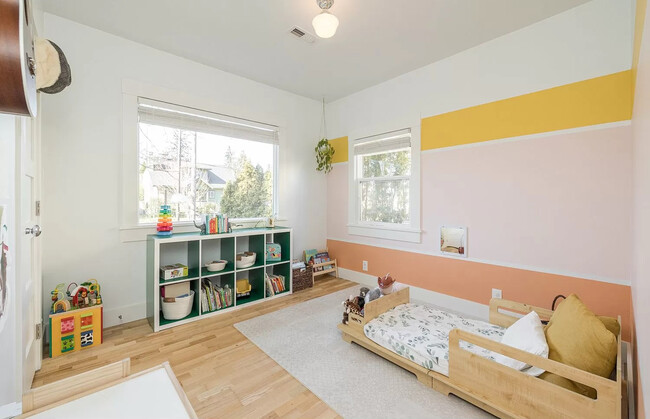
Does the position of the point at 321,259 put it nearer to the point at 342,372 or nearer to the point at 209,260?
the point at 209,260

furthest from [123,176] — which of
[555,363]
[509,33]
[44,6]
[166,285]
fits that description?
[509,33]

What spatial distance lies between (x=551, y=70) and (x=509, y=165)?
83 cm

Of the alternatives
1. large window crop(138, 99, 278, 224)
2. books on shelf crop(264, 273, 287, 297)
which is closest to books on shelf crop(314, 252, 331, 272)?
books on shelf crop(264, 273, 287, 297)

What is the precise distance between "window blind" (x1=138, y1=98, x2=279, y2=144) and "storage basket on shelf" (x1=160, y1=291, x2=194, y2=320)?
1.79 meters

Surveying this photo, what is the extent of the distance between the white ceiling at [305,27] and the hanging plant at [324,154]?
3.54ft

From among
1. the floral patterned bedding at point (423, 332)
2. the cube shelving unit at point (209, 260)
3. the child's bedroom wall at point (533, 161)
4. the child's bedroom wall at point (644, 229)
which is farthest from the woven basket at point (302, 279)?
the child's bedroom wall at point (644, 229)

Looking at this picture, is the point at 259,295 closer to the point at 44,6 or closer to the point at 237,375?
the point at 237,375

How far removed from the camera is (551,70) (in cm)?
232

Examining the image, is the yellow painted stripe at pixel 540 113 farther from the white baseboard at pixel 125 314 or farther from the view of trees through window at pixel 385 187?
A: the white baseboard at pixel 125 314

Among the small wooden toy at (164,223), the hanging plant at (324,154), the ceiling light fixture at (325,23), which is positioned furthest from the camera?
the hanging plant at (324,154)

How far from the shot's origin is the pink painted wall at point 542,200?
2.04 m

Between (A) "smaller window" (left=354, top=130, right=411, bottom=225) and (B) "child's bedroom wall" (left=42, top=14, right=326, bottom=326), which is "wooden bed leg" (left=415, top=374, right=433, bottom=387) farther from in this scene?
(B) "child's bedroom wall" (left=42, top=14, right=326, bottom=326)

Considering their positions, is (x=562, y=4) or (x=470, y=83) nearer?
(x=562, y=4)

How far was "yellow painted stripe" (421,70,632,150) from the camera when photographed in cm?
204
